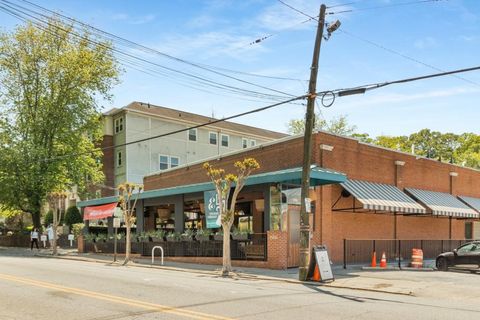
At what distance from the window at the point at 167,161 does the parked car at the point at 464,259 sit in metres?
32.2

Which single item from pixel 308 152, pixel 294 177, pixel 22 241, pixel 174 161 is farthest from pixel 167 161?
pixel 308 152

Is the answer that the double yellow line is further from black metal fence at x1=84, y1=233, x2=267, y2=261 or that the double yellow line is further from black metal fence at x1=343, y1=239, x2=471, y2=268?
black metal fence at x1=343, y1=239, x2=471, y2=268

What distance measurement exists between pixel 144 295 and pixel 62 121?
3258 centimetres

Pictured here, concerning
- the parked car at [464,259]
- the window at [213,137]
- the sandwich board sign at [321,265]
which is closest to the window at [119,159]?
the window at [213,137]

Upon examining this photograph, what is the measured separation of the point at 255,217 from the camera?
2814 centimetres

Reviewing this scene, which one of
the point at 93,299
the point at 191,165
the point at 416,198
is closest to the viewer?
the point at 93,299

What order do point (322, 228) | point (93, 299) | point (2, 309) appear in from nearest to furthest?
1. point (2, 309)
2. point (93, 299)
3. point (322, 228)

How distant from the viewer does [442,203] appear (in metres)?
27.7

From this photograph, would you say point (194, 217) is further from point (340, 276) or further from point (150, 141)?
point (150, 141)

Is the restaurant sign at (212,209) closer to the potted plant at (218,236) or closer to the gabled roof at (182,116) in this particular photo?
the potted plant at (218,236)

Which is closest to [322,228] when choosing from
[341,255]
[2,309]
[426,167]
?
[341,255]

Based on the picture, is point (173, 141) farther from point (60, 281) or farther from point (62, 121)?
point (60, 281)

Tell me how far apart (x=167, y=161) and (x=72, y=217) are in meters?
10.2

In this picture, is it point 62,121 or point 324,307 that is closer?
point 324,307
